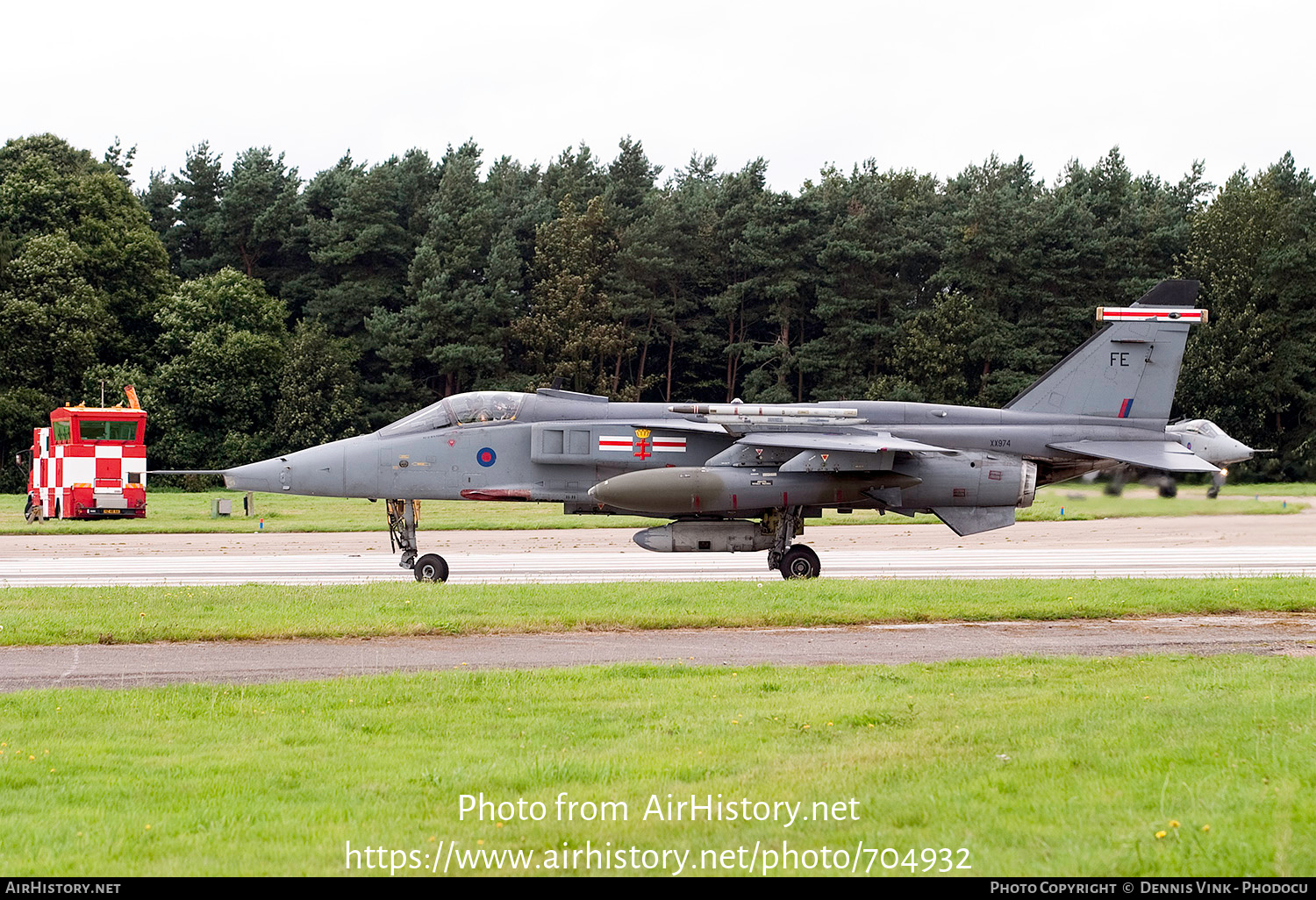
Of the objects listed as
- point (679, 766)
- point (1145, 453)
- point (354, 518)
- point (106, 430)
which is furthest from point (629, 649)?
point (106, 430)

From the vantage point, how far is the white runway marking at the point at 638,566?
19406mm

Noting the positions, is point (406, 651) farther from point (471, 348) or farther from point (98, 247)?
point (98, 247)

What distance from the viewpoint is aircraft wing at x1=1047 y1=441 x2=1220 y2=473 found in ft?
60.4

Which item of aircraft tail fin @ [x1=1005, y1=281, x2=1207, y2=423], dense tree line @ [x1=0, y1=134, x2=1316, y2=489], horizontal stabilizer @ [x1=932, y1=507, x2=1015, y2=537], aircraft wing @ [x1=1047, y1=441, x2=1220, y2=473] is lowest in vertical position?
horizontal stabilizer @ [x1=932, y1=507, x2=1015, y2=537]

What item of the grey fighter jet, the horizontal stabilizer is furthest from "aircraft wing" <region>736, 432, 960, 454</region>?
the horizontal stabilizer

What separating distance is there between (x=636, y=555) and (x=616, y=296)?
34.7 m

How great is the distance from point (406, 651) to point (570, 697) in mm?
3184

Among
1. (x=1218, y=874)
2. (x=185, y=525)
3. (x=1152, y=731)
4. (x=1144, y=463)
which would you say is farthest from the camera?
(x=185, y=525)

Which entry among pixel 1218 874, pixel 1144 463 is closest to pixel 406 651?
pixel 1218 874

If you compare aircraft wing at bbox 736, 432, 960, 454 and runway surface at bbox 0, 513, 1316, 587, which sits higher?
aircraft wing at bbox 736, 432, 960, 454

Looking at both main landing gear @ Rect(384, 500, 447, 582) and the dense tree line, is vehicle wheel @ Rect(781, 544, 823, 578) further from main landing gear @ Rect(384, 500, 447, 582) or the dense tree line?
the dense tree line

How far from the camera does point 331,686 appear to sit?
9633 millimetres

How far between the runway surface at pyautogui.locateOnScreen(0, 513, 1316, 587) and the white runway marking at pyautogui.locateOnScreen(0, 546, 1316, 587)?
1.1 inches

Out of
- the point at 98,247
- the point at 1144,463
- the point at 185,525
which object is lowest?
the point at 185,525
